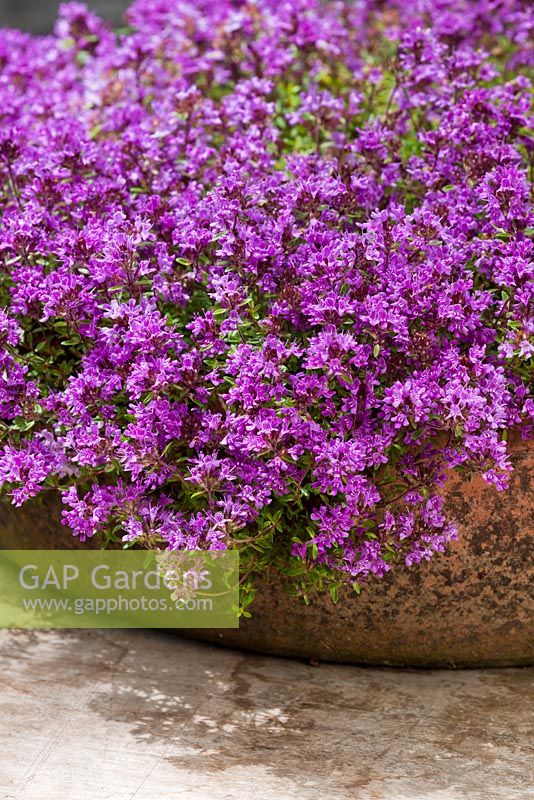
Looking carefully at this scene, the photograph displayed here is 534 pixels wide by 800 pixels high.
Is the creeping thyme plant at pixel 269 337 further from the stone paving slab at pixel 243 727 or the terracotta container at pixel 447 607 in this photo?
the stone paving slab at pixel 243 727

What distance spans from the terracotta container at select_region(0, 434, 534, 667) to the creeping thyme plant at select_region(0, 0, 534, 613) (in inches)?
2.9

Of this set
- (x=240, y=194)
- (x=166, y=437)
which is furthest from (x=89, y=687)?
(x=240, y=194)

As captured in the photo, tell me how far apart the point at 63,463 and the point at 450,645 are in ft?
3.12

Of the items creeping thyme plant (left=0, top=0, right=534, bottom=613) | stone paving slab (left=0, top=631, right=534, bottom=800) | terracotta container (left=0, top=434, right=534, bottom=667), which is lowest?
stone paving slab (left=0, top=631, right=534, bottom=800)

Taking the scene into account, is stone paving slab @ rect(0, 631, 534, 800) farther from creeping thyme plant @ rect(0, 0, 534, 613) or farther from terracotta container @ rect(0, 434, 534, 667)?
creeping thyme plant @ rect(0, 0, 534, 613)

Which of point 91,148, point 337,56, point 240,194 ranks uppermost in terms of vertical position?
point 337,56

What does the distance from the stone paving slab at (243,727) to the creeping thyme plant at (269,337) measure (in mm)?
307

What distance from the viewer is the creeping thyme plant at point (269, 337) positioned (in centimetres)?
211

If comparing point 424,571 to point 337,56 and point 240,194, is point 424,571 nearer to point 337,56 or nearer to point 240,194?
point 240,194

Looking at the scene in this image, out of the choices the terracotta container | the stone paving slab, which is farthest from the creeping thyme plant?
the stone paving slab

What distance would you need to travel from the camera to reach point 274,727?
2320 millimetres

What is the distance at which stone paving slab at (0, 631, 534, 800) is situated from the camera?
2.12 meters

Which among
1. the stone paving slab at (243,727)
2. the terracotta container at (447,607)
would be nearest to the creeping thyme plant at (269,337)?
the terracotta container at (447,607)

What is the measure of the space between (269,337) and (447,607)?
0.74 m
